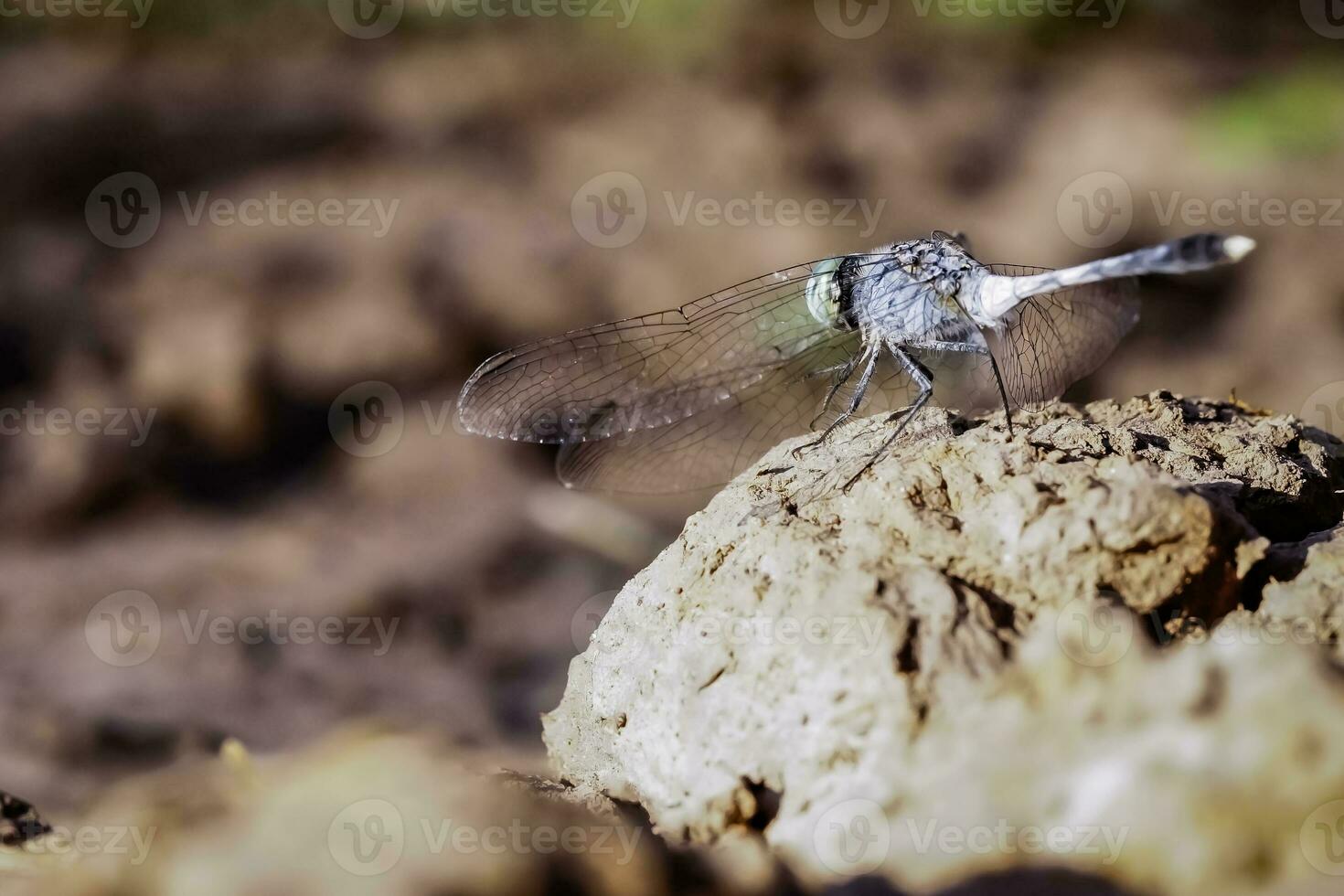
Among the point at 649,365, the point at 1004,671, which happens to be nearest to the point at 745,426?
the point at 649,365

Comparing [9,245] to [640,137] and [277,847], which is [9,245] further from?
[277,847]

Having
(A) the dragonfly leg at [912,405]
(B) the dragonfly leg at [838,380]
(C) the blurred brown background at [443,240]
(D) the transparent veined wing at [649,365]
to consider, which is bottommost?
(A) the dragonfly leg at [912,405]

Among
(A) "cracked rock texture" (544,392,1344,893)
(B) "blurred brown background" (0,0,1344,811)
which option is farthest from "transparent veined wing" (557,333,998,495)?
(B) "blurred brown background" (0,0,1344,811)

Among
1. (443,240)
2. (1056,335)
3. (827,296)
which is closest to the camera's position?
(827,296)

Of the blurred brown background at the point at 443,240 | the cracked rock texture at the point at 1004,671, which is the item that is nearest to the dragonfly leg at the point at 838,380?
the cracked rock texture at the point at 1004,671

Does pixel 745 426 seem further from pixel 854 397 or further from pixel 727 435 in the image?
pixel 854 397

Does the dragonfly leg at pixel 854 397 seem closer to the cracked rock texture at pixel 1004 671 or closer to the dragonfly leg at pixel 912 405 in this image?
the dragonfly leg at pixel 912 405
